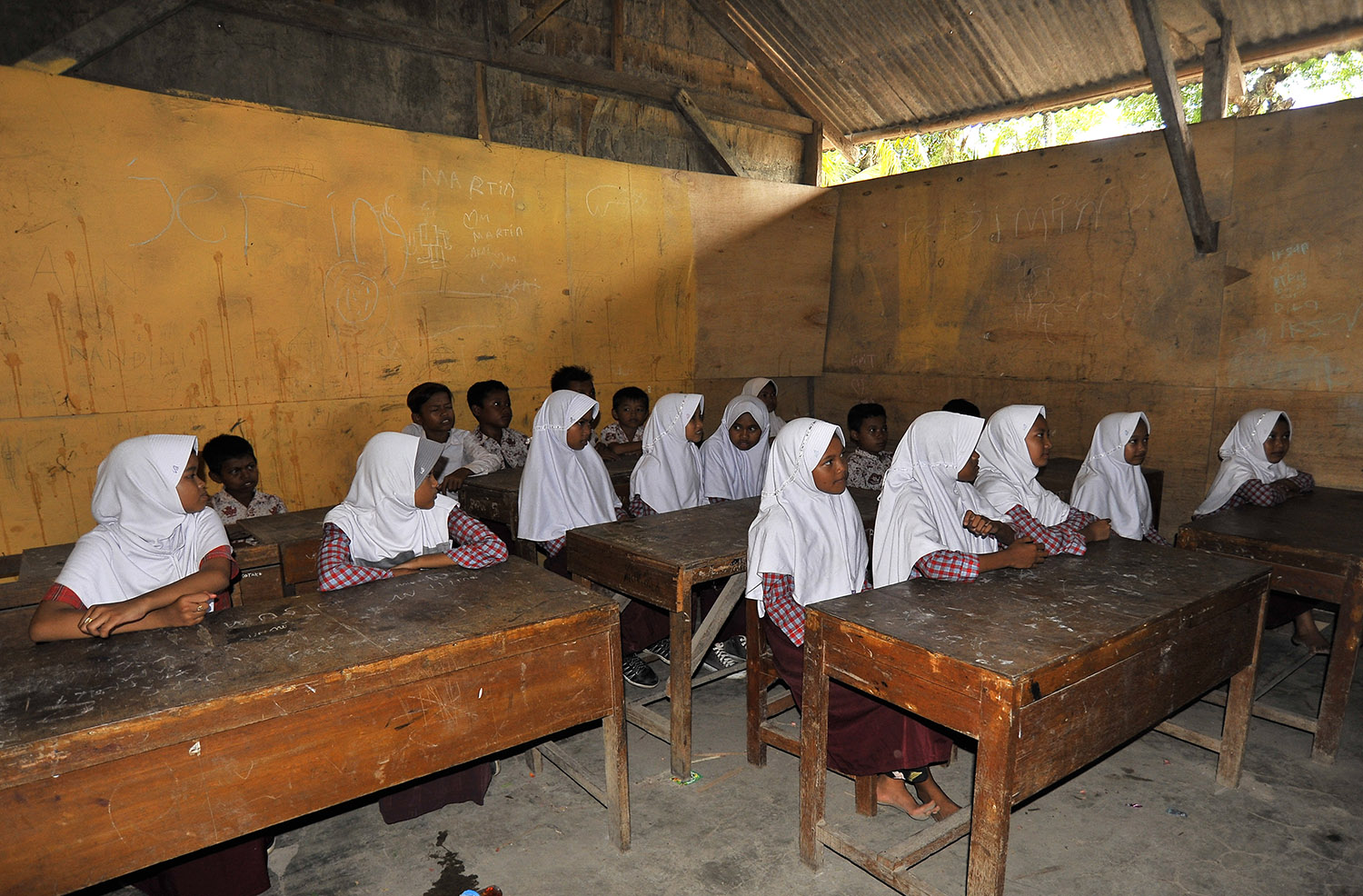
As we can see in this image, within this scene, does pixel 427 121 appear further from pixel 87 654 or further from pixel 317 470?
pixel 87 654

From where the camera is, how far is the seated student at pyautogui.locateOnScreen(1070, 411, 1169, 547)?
3.73 metres

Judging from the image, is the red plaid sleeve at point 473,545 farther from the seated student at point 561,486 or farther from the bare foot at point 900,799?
the bare foot at point 900,799

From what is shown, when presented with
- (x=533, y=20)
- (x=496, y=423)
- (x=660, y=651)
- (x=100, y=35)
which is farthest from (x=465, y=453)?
(x=533, y=20)

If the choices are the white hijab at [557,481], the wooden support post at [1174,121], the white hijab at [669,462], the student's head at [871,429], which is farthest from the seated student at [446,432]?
the wooden support post at [1174,121]

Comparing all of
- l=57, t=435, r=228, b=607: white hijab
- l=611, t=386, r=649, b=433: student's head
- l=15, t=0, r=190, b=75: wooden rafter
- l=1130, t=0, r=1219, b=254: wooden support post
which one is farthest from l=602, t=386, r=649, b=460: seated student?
l=1130, t=0, r=1219, b=254: wooden support post

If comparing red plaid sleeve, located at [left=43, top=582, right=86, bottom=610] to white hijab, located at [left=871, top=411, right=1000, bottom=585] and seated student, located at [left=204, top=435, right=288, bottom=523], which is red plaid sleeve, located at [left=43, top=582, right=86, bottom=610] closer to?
seated student, located at [left=204, top=435, right=288, bottom=523]

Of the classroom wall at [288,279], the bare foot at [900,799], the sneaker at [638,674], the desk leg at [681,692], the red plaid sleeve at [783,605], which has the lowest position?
the sneaker at [638,674]

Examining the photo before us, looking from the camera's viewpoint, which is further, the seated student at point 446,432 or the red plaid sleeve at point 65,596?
the seated student at point 446,432

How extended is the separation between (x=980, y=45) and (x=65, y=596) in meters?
6.79

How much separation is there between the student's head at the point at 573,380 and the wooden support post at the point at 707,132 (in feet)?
9.83

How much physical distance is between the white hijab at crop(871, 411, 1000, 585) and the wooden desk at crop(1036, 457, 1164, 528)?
1965 millimetres

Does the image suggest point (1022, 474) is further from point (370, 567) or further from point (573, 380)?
point (573, 380)

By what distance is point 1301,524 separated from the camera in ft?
10.9

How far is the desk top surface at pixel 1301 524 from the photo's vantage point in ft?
9.78
